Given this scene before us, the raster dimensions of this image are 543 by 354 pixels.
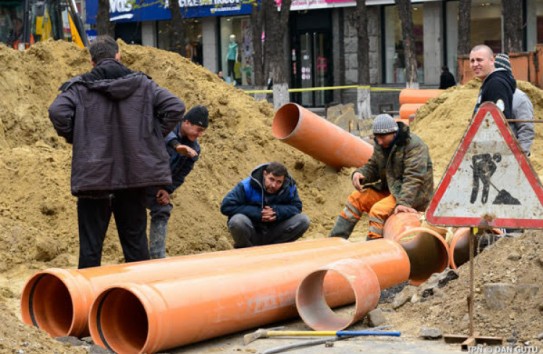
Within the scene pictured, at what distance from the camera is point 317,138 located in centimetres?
Result: 1486

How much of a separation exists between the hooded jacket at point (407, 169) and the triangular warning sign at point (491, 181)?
11.0ft

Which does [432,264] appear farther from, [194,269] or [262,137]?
[262,137]

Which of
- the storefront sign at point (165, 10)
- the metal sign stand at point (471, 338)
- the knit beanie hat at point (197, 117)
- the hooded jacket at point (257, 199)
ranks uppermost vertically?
the storefront sign at point (165, 10)

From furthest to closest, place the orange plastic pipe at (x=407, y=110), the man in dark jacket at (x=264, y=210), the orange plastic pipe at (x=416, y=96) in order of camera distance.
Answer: the orange plastic pipe at (x=416, y=96) < the orange plastic pipe at (x=407, y=110) < the man in dark jacket at (x=264, y=210)

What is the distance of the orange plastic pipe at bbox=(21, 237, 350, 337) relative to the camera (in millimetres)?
8055

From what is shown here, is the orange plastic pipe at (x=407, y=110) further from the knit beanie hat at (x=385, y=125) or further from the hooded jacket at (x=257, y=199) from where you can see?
the hooded jacket at (x=257, y=199)

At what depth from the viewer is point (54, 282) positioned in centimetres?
862

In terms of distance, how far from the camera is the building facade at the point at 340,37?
41.9 meters

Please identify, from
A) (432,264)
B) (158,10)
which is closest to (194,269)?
(432,264)

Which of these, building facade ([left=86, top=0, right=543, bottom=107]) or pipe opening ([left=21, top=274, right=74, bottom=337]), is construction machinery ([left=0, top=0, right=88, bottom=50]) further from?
pipe opening ([left=21, top=274, right=74, bottom=337])

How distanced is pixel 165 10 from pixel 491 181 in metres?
41.1

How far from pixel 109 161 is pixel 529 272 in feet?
10.3

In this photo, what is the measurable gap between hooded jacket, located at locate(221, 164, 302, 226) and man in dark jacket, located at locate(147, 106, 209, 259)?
0.53 m

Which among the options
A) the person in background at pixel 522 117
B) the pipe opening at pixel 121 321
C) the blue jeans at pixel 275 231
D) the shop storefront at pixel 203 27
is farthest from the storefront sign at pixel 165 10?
the pipe opening at pixel 121 321
